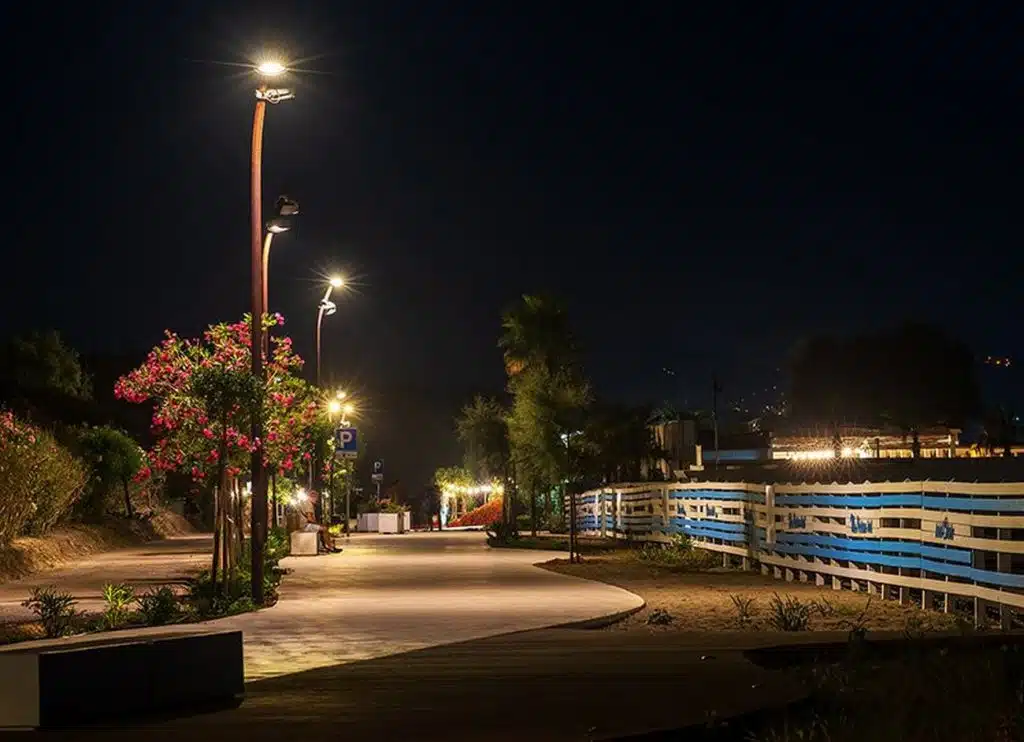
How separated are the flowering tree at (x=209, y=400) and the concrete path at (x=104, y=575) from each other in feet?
8.33

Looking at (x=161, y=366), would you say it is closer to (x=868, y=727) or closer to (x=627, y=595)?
(x=627, y=595)

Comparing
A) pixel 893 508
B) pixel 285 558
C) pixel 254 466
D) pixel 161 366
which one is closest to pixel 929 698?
pixel 893 508

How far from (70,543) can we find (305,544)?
5839 millimetres

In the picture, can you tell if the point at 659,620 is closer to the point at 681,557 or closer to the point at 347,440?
the point at 681,557

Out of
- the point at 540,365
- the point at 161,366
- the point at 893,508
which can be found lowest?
the point at 893,508

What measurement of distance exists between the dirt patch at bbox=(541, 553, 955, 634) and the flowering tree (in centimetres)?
650

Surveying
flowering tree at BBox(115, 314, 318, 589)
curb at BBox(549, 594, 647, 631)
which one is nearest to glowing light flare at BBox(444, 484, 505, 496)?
flowering tree at BBox(115, 314, 318, 589)

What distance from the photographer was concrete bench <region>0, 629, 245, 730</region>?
959 centimetres

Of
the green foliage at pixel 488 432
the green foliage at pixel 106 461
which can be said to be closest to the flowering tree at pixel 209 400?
the green foliage at pixel 106 461

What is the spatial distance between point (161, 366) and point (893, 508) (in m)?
11.2

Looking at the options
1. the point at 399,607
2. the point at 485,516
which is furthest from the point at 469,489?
the point at 399,607

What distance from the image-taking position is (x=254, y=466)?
74.0 ft

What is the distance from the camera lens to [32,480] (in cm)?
3119

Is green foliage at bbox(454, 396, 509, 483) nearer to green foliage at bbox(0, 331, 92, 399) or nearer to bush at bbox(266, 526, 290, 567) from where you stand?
green foliage at bbox(0, 331, 92, 399)
